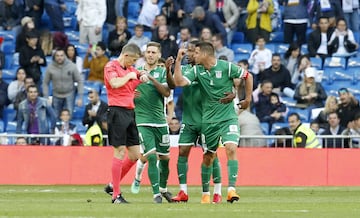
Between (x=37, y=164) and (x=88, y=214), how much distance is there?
11.5 meters

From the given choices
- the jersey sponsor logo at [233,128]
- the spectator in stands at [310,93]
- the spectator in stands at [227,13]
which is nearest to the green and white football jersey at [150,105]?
the jersey sponsor logo at [233,128]

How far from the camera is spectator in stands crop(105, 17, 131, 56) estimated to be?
3266 cm

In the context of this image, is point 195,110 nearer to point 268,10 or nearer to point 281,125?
point 281,125

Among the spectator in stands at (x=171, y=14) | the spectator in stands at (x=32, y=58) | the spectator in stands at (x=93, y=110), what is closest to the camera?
the spectator in stands at (x=93, y=110)

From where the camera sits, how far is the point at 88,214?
1584cm

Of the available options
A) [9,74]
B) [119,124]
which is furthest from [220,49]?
[119,124]

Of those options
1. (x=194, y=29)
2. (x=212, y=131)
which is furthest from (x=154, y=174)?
(x=194, y=29)

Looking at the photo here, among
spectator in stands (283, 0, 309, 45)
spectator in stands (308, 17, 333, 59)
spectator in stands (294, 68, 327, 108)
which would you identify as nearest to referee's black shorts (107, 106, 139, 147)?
spectator in stands (294, 68, 327, 108)

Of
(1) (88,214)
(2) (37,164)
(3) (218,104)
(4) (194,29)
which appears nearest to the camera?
(1) (88,214)

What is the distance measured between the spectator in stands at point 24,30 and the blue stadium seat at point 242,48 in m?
5.05

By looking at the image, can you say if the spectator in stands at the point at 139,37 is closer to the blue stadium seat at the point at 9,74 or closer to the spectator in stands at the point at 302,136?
the blue stadium seat at the point at 9,74

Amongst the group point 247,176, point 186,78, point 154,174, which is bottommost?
point 247,176

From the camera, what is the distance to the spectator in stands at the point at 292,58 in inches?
1244

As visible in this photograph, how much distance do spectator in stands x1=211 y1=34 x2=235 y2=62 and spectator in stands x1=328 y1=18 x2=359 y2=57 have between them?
98.6 inches
